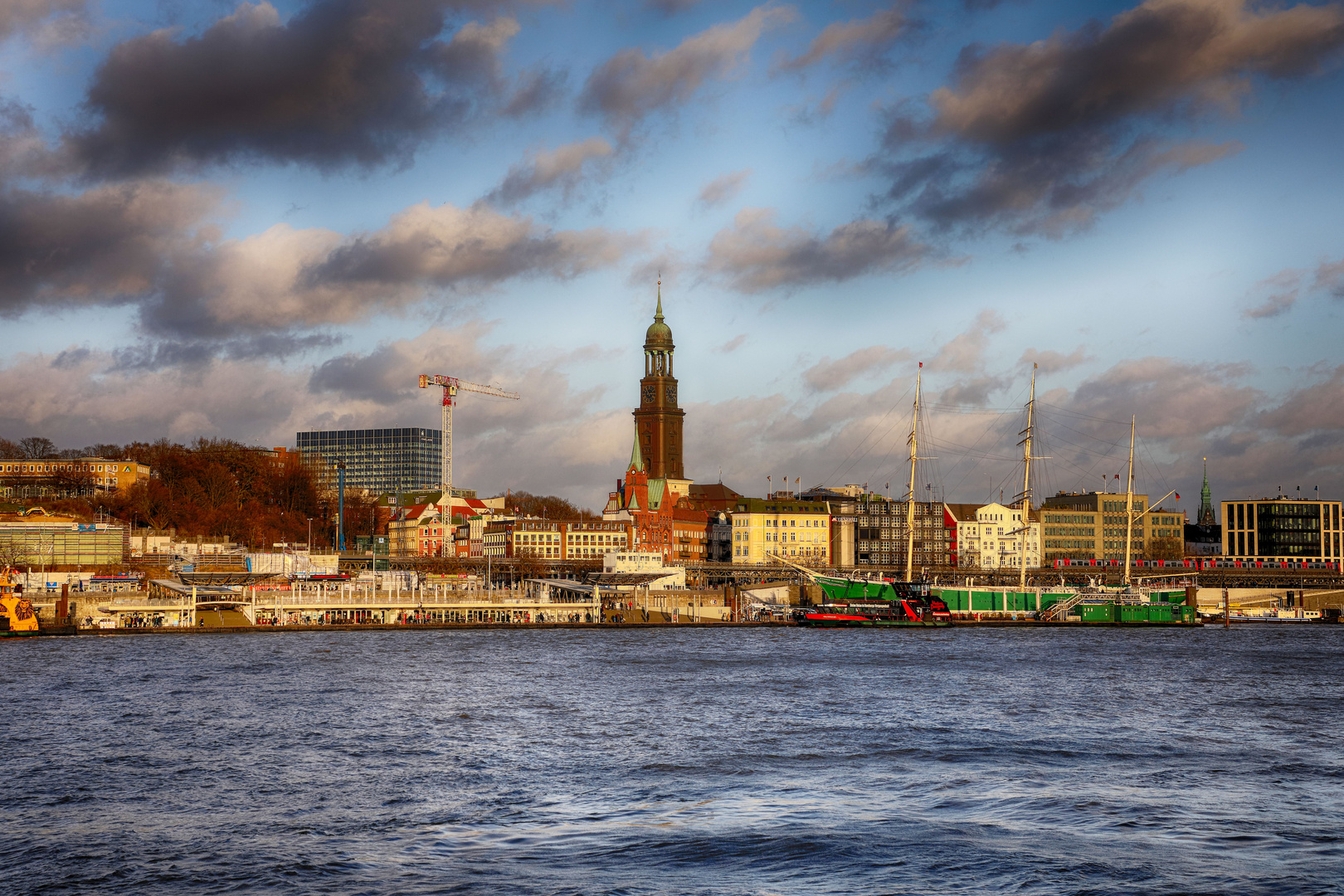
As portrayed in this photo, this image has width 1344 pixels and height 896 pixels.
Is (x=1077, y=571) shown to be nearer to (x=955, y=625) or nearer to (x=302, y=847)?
(x=955, y=625)

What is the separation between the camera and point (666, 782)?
34844 mm

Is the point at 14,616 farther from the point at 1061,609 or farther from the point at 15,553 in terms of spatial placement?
the point at 1061,609

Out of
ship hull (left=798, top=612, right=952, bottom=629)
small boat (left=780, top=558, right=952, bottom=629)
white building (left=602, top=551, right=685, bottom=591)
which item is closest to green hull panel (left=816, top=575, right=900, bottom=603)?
small boat (left=780, top=558, right=952, bottom=629)

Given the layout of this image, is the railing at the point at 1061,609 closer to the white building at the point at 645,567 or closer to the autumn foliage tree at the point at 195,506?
the white building at the point at 645,567

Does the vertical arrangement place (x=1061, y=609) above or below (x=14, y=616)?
below

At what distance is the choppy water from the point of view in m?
25.4

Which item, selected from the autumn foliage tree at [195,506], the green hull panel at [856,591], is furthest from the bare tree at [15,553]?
the green hull panel at [856,591]

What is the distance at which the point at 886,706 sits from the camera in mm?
51906

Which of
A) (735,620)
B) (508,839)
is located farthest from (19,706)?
(735,620)

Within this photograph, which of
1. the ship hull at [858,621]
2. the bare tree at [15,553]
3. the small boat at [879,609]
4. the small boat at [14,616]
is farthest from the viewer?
the bare tree at [15,553]

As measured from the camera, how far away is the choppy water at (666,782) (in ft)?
83.2


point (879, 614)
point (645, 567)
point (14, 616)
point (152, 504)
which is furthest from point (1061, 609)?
point (152, 504)

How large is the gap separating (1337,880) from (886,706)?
2777cm

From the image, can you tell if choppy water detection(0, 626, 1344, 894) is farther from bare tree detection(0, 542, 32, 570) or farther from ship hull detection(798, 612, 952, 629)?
bare tree detection(0, 542, 32, 570)
